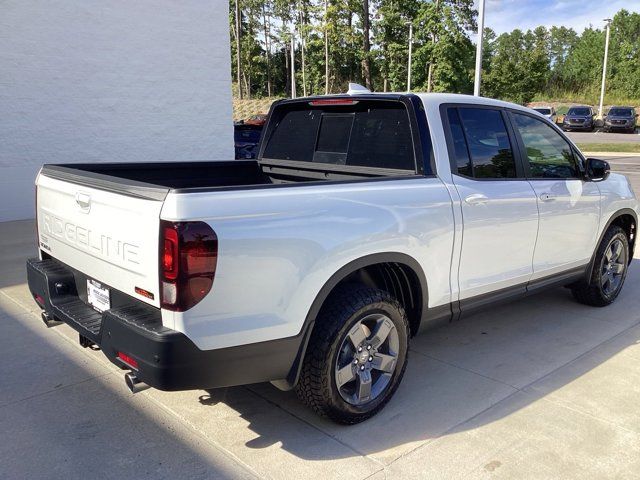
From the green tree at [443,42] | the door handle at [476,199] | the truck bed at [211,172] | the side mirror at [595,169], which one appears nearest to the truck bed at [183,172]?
the truck bed at [211,172]

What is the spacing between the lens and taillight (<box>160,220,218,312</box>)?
2.37 meters

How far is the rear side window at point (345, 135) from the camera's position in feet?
11.9

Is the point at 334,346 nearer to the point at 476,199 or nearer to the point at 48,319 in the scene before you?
the point at 476,199

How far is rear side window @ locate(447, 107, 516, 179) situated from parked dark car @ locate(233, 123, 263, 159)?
40.7 ft

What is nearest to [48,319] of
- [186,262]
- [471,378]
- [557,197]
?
[186,262]

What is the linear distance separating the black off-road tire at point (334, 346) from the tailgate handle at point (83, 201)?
1332 millimetres

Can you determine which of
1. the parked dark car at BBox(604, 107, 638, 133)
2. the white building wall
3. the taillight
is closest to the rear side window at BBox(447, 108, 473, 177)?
the taillight

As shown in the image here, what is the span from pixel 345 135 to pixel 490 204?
3.62 feet

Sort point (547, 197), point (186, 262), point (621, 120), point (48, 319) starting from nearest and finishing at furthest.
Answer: point (186, 262) < point (48, 319) < point (547, 197) < point (621, 120)

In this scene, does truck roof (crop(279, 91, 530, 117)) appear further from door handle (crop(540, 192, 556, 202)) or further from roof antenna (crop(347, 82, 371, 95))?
door handle (crop(540, 192, 556, 202))

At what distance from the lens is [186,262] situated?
2.38m

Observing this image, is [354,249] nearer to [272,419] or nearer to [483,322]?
[272,419]

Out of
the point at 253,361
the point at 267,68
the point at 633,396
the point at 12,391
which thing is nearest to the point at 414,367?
the point at 633,396

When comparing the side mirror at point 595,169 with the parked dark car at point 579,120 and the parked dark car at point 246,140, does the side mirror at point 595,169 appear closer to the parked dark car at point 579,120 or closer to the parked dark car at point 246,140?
the parked dark car at point 246,140
